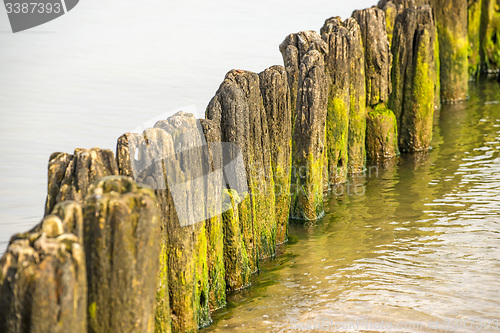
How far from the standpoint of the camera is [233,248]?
5.45m

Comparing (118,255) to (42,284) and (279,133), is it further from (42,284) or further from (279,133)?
(279,133)

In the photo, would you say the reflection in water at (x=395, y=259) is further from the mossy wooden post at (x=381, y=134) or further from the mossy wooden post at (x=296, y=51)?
the mossy wooden post at (x=296, y=51)

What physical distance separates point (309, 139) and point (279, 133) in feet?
1.99

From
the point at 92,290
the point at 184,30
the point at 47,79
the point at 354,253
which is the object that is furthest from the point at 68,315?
the point at 184,30

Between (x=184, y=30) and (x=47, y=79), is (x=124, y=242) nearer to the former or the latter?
(x=47, y=79)

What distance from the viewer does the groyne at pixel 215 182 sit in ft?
9.98

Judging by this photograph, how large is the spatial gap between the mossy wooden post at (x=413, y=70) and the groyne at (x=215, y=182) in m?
0.02

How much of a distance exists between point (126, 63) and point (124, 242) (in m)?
14.5

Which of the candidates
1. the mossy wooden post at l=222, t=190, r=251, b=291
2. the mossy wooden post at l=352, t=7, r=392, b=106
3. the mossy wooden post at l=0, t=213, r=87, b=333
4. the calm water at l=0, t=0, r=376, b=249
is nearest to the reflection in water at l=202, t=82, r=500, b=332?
the mossy wooden post at l=222, t=190, r=251, b=291

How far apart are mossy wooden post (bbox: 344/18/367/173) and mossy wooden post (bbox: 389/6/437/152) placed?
95cm

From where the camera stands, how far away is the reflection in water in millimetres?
5059

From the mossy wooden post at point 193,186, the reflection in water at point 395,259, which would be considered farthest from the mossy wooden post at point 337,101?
the mossy wooden post at point 193,186

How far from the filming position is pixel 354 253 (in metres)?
6.32

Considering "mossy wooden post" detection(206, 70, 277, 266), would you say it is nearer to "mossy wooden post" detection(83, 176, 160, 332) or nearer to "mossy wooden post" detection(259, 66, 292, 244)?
"mossy wooden post" detection(259, 66, 292, 244)
